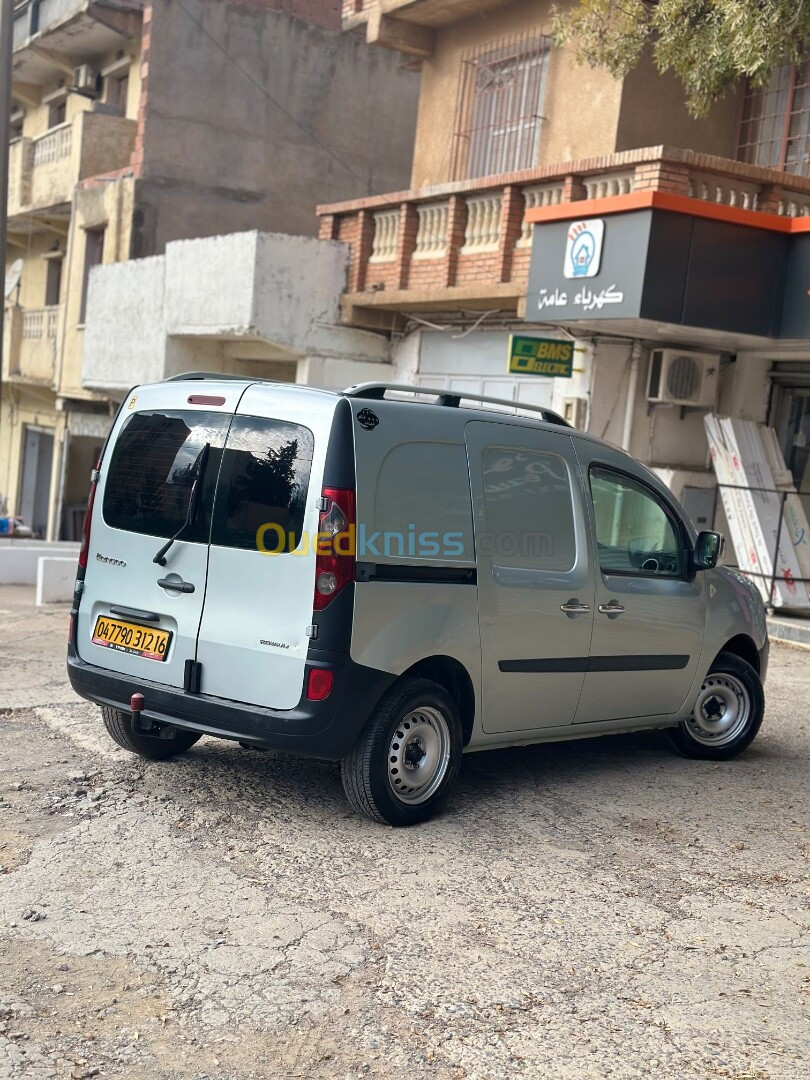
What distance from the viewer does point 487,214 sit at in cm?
1485

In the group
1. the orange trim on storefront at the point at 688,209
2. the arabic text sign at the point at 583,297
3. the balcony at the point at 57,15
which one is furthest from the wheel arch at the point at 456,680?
the balcony at the point at 57,15

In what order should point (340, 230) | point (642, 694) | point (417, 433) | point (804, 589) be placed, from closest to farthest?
point (417, 433) → point (642, 694) → point (804, 589) → point (340, 230)

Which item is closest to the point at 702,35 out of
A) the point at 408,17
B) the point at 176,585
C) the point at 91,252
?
the point at 176,585

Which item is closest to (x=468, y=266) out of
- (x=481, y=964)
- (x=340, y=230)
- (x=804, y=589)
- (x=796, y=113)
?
(x=340, y=230)

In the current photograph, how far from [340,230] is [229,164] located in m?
6.56

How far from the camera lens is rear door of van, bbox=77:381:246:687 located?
18.3ft

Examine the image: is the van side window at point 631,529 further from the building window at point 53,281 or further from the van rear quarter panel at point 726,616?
the building window at point 53,281

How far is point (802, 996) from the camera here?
4.19m

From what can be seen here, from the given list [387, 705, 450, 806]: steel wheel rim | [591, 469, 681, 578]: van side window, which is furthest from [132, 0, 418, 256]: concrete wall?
[387, 705, 450, 806]: steel wheel rim

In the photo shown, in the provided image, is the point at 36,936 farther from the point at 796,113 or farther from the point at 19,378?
the point at 19,378

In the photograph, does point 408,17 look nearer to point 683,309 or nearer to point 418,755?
point 683,309

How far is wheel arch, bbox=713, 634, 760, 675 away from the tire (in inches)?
2.8

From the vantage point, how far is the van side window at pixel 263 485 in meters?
5.33

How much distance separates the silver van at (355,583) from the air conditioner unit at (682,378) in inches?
279
